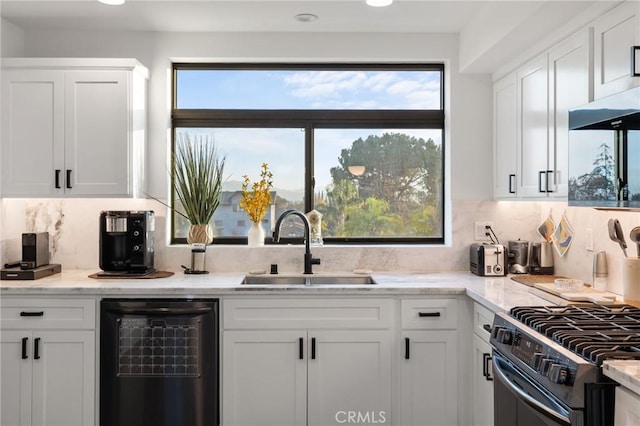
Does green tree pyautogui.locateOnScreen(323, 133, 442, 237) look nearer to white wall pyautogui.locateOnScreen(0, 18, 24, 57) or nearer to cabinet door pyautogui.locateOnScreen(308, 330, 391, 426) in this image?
cabinet door pyautogui.locateOnScreen(308, 330, 391, 426)

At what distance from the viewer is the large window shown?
3.53 meters

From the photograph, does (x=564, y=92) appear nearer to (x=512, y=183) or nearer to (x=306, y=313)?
(x=512, y=183)

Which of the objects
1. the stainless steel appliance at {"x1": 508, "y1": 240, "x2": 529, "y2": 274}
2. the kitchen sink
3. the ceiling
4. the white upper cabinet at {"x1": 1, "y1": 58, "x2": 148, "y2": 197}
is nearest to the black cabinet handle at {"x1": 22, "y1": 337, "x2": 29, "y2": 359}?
the white upper cabinet at {"x1": 1, "y1": 58, "x2": 148, "y2": 197}

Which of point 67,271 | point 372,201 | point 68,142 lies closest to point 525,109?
point 372,201

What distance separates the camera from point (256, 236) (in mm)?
3348

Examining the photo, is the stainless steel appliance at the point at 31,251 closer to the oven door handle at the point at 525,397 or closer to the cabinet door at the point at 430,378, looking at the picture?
the cabinet door at the point at 430,378

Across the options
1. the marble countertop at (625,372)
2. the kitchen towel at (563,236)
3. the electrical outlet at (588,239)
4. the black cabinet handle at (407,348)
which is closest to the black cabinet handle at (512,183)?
the kitchen towel at (563,236)

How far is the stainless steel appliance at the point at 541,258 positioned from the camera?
124 inches

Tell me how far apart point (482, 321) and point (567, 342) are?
1.01 meters

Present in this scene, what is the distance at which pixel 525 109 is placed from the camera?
2854 mm

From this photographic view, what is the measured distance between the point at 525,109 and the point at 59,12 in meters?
2.73

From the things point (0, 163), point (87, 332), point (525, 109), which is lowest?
point (87, 332)

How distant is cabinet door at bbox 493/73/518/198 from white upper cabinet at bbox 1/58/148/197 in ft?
7.37

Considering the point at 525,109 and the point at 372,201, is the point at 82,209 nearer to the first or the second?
the point at 372,201
